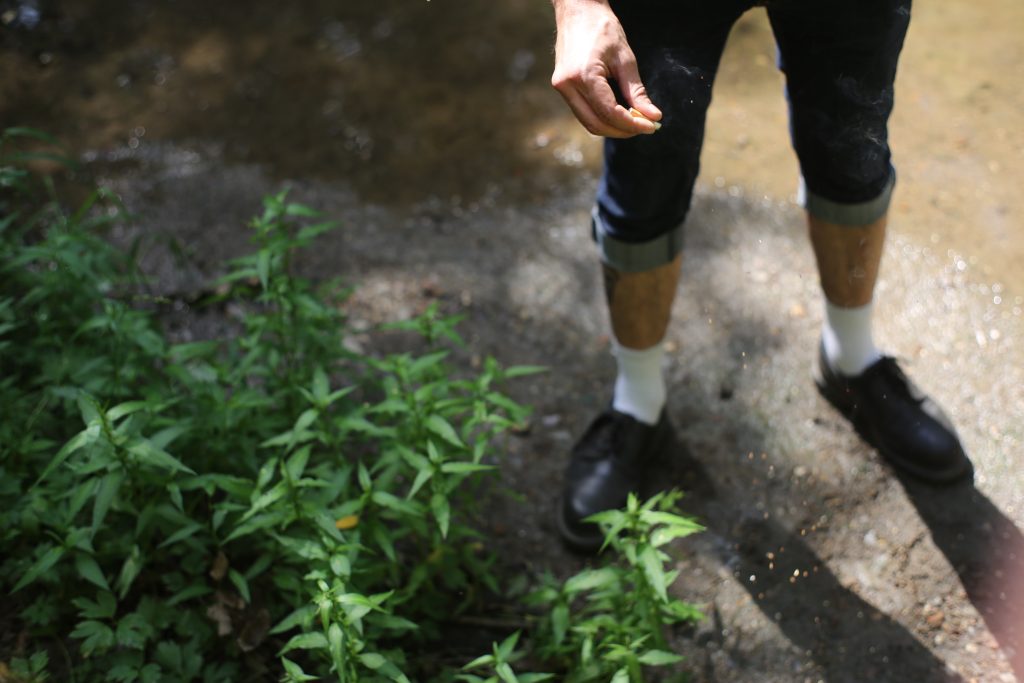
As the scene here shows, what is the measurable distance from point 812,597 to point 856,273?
0.78 meters

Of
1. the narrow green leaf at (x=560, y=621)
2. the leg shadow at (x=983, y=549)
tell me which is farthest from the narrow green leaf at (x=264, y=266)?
the leg shadow at (x=983, y=549)

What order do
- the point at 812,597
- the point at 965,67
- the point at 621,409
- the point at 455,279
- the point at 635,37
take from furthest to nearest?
the point at 965,67 < the point at 455,279 < the point at 621,409 < the point at 812,597 < the point at 635,37

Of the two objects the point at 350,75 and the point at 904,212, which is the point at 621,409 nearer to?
the point at 904,212

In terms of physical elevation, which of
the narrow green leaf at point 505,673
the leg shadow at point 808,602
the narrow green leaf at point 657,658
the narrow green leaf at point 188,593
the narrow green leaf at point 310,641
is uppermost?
the narrow green leaf at point 310,641

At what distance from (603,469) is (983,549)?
91cm

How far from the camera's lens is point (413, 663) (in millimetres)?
2092

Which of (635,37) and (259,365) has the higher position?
(635,37)

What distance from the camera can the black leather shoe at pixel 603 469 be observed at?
2.40 metres

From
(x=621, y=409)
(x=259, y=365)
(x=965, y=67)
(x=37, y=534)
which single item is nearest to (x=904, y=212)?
(x=965, y=67)

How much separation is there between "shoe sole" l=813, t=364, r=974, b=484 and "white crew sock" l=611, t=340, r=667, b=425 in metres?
0.48

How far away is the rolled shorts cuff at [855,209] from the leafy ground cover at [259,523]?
2.66 feet

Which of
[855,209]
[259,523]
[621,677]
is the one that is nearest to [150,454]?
[259,523]

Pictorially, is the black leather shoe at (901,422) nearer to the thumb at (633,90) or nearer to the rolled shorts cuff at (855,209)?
the rolled shorts cuff at (855,209)

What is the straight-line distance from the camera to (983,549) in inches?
89.9
